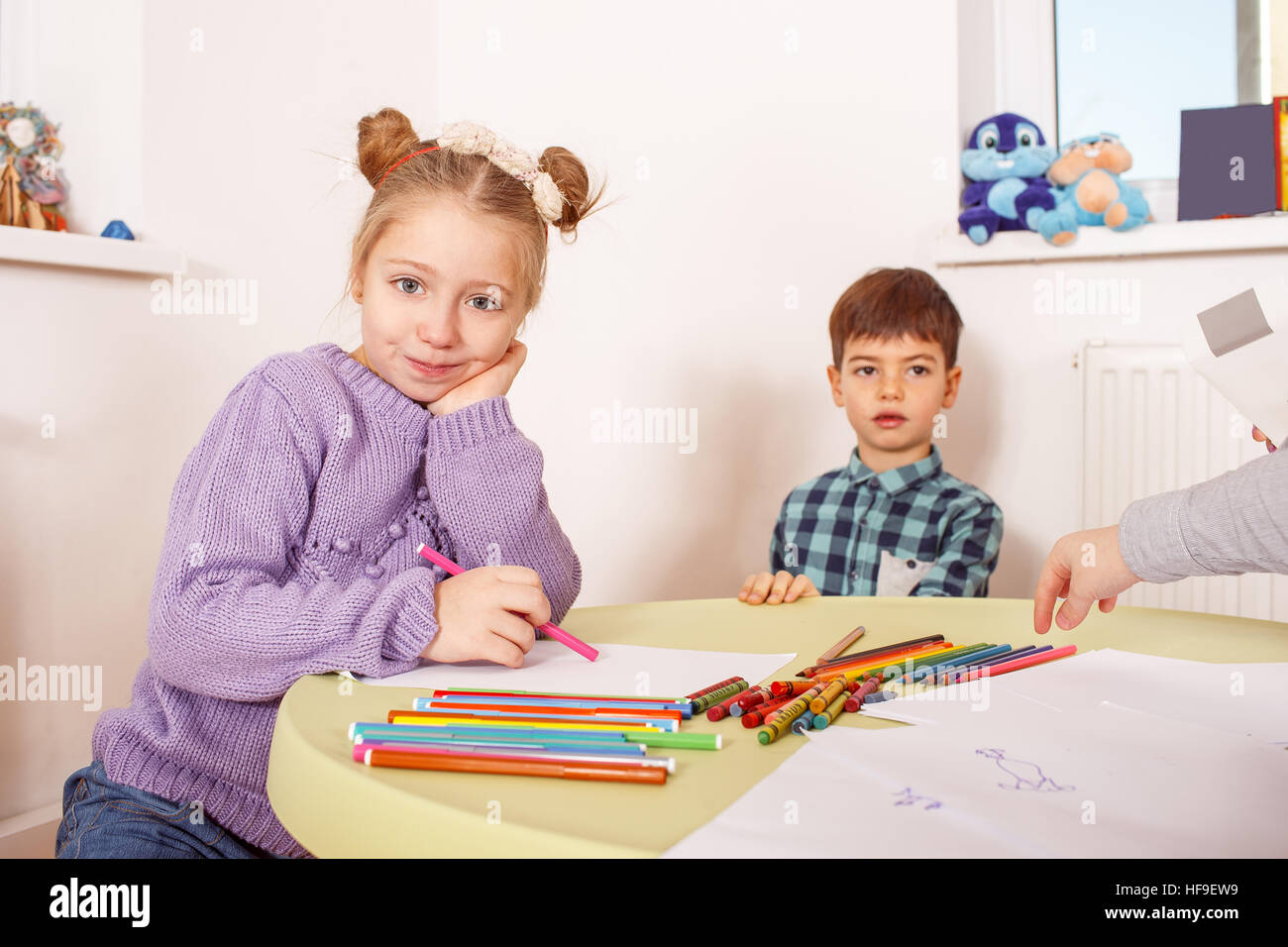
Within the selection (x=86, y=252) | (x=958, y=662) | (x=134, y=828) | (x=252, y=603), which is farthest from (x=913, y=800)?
(x=86, y=252)

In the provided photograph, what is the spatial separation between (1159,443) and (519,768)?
1384 mm

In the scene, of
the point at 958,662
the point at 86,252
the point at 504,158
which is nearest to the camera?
the point at 958,662

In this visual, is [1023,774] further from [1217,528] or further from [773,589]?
[773,589]

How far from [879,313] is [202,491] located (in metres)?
1.00

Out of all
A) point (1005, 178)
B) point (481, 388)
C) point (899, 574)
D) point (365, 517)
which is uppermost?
point (1005, 178)

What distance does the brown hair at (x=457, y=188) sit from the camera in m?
0.92

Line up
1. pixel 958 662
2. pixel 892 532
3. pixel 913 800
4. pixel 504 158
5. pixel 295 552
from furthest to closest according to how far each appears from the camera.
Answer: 1. pixel 892 532
2. pixel 504 158
3. pixel 295 552
4. pixel 958 662
5. pixel 913 800

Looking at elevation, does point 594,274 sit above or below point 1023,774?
above

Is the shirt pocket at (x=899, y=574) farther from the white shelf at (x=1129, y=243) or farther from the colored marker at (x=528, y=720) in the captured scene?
the colored marker at (x=528, y=720)

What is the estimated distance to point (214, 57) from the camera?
156 cm

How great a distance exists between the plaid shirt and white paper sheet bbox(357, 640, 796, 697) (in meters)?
0.63

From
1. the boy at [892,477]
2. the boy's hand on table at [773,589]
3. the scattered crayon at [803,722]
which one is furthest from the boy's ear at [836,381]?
the scattered crayon at [803,722]

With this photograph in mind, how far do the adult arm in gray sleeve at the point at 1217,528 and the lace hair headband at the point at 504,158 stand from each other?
59cm

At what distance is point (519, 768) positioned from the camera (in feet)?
1.55
